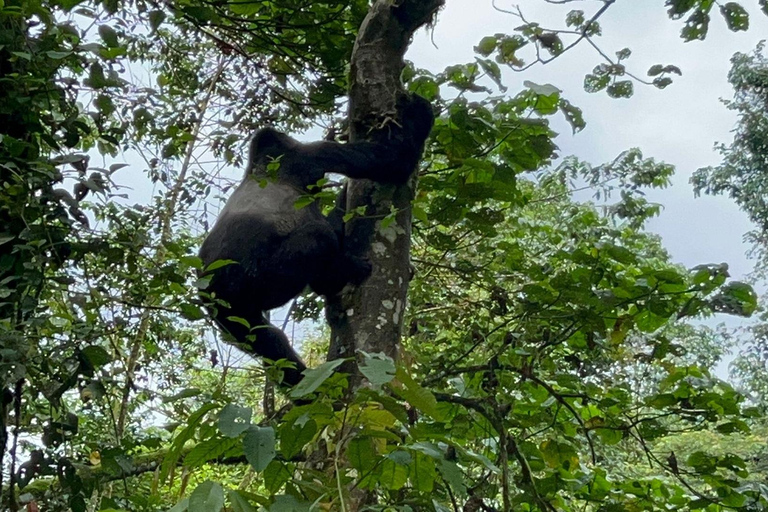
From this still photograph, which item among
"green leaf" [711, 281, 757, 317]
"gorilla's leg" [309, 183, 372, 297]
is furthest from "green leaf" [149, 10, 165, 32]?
"green leaf" [711, 281, 757, 317]

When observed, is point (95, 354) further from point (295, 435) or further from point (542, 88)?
point (542, 88)

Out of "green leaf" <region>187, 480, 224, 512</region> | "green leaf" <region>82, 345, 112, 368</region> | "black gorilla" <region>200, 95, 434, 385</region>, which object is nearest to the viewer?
"green leaf" <region>187, 480, 224, 512</region>

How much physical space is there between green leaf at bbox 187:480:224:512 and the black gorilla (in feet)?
5.37

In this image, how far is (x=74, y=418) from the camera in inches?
73.6

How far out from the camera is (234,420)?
3.35ft

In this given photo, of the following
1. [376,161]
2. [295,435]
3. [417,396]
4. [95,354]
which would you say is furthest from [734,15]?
[95,354]

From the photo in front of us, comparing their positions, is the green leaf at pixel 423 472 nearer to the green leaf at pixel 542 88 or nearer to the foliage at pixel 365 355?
the foliage at pixel 365 355

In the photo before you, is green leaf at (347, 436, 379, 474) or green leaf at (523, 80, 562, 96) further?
green leaf at (523, 80, 562, 96)

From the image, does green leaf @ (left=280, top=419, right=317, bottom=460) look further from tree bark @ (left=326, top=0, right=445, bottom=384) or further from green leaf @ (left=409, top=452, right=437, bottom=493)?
tree bark @ (left=326, top=0, right=445, bottom=384)

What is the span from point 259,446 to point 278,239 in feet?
7.06

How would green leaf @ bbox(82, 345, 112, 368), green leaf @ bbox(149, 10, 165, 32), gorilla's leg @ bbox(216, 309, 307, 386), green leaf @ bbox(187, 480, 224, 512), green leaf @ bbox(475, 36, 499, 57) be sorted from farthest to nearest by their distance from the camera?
gorilla's leg @ bbox(216, 309, 307, 386) < green leaf @ bbox(475, 36, 499, 57) < green leaf @ bbox(149, 10, 165, 32) < green leaf @ bbox(82, 345, 112, 368) < green leaf @ bbox(187, 480, 224, 512)

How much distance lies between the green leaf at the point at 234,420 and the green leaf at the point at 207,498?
0.24 ft

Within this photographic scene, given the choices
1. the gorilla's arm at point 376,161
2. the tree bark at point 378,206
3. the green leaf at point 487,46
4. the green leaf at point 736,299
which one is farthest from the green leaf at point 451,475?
the green leaf at point 487,46

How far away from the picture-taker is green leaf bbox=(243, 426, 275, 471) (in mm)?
983
